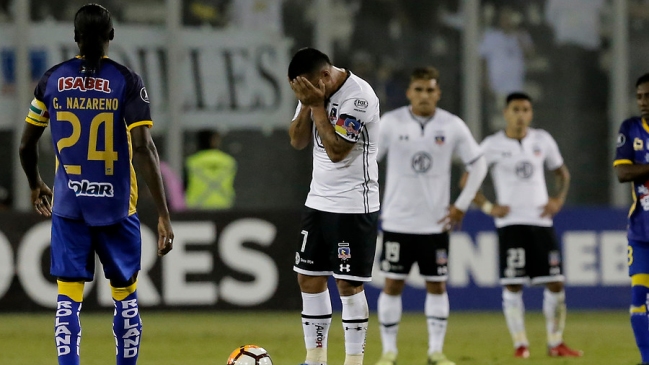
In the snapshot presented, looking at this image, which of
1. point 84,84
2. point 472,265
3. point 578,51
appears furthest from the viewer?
point 578,51

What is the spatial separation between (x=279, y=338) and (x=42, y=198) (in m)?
4.55

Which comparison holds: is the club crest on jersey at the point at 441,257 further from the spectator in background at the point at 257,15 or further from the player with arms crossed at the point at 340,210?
the spectator in background at the point at 257,15

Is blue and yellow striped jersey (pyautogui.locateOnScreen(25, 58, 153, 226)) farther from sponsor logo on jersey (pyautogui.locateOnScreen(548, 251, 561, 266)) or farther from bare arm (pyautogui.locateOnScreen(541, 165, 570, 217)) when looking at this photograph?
bare arm (pyautogui.locateOnScreen(541, 165, 570, 217))

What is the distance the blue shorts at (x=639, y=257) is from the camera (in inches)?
324

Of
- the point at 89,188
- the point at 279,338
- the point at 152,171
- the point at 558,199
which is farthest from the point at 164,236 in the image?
the point at 558,199

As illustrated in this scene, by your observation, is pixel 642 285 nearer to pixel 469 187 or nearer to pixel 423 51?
pixel 469 187

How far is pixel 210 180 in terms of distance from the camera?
15.1 m

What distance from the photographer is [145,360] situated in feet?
30.9

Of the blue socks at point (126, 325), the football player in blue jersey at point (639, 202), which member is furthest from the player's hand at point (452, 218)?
the blue socks at point (126, 325)

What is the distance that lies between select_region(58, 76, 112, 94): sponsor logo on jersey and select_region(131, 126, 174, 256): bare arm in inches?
11.5

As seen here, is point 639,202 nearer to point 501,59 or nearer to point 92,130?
point 92,130

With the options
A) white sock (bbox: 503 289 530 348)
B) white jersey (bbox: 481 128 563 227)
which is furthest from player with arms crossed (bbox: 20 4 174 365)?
white jersey (bbox: 481 128 563 227)

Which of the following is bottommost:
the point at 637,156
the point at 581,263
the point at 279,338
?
the point at 279,338

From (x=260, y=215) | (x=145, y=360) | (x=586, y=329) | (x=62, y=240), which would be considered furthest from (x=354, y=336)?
(x=260, y=215)
